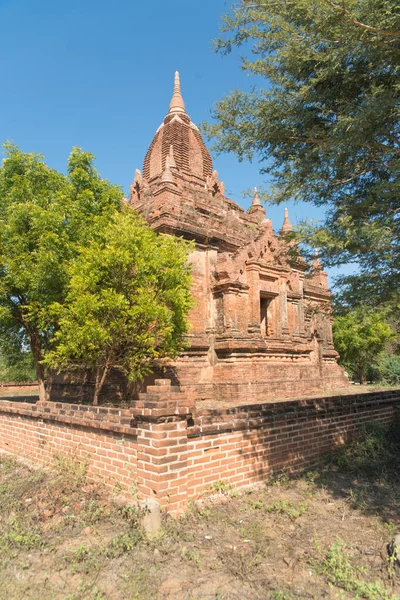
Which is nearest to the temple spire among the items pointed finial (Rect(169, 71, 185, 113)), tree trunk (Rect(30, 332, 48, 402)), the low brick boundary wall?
pointed finial (Rect(169, 71, 185, 113))

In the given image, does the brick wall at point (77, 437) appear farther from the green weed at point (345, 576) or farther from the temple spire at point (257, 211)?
the temple spire at point (257, 211)

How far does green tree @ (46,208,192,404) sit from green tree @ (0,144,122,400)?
0.56 metres

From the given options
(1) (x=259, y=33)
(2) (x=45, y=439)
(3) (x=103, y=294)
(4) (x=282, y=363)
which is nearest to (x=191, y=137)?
(4) (x=282, y=363)

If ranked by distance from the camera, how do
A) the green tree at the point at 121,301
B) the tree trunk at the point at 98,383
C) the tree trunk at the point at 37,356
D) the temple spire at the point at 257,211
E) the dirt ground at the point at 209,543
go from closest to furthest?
the dirt ground at the point at 209,543 < the green tree at the point at 121,301 < the tree trunk at the point at 98,383 < the tree trunk at the point at 37,356 < the temple spire at the point at 257,211

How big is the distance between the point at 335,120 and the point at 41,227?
7338 mm

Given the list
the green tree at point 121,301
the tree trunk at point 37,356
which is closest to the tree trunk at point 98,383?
the green tree at point 121,301

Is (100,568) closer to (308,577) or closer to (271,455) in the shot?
(308,577)

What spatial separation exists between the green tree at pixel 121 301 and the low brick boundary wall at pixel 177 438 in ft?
7.01

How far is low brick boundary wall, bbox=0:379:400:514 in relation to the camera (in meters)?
4.80

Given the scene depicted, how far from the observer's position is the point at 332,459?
724 centimetres

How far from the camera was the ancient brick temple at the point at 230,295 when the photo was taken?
1364cm

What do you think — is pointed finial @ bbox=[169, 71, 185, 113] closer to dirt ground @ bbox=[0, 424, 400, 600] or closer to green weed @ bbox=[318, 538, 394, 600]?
dirt ground @ bbox=[0, 424, 400, 600]

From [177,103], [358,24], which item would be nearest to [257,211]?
[177,103]

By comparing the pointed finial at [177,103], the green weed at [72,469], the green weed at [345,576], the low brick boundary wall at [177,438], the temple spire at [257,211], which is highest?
the pointed finial at [177,103]
